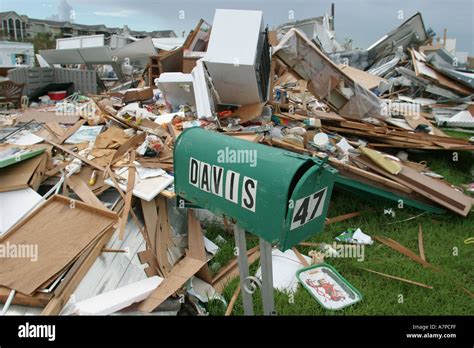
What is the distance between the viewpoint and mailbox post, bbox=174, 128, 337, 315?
1583 mm

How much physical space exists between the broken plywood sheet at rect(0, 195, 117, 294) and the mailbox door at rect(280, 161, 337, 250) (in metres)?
1.76

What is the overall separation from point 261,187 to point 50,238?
2001 millimetres

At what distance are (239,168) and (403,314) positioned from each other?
6.56ft

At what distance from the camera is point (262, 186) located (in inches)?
63.6

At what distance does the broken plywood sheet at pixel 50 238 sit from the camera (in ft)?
8.45

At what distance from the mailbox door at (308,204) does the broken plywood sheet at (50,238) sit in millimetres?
1765

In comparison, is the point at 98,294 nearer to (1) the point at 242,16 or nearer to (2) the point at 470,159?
(1) the point at 242,16

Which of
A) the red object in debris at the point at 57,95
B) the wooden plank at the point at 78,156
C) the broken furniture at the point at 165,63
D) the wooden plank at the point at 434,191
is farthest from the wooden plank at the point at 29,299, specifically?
the red object in debris at the point at 57,95

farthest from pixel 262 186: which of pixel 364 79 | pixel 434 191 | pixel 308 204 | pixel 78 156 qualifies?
pixel 364 79

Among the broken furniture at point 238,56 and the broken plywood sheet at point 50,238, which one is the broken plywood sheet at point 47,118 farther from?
the broken plywood sheet at point 50,238

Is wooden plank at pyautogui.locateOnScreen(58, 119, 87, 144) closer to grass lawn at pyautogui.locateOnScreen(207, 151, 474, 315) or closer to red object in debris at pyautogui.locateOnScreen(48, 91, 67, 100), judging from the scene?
grass lawn at pyautogui.locateOnScreen(207, 151, 474, 315)

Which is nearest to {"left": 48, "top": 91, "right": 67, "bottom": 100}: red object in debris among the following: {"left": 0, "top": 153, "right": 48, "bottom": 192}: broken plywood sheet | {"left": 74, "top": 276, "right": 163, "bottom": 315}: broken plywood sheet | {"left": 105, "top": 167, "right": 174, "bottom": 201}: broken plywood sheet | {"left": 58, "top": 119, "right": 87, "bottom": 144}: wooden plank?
{"left": 58, "top": 119, "right": 87, "bottom": 144}: wooden plank
